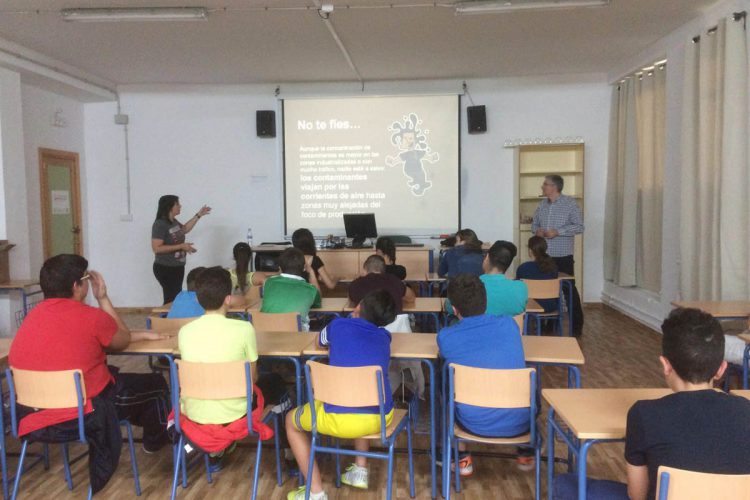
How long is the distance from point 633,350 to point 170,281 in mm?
4477

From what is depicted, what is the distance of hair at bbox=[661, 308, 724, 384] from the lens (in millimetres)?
1684

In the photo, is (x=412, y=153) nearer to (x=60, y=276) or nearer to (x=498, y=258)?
(x=498, y=258)

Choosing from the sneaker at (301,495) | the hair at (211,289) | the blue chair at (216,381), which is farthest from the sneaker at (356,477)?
the hair at (211,289)

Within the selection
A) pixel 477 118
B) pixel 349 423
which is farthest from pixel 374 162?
pixel 349 423

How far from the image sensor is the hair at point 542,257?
531 cm

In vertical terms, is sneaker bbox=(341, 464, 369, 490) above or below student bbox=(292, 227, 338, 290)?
below

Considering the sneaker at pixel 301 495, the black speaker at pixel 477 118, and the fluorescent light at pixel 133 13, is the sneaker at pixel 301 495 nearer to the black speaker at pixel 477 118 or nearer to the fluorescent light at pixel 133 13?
the fluorescent light at pixel 133 13

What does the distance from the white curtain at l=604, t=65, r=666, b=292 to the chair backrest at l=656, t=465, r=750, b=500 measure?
5.34 meters

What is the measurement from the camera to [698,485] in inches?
59.7

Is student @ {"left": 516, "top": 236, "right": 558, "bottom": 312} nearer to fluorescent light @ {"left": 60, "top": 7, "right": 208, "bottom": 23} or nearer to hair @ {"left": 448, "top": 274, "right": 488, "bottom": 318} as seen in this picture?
hair @ {"left": 448, "top": 274, "right": 488, "bottom": 318}

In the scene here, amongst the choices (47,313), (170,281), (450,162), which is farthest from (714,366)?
(450,162)

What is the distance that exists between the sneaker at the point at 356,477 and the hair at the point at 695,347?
1684mm

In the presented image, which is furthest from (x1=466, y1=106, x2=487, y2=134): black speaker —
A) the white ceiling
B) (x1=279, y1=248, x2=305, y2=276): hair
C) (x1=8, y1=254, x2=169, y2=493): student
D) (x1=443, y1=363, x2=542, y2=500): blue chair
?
(x1=8, y1=254, x2=169, y2=493): student

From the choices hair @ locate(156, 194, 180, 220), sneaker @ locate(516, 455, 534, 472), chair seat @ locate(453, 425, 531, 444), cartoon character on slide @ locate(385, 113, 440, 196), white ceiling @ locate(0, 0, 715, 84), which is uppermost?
white ceiling @ locate(0, 0, 715, 84)
